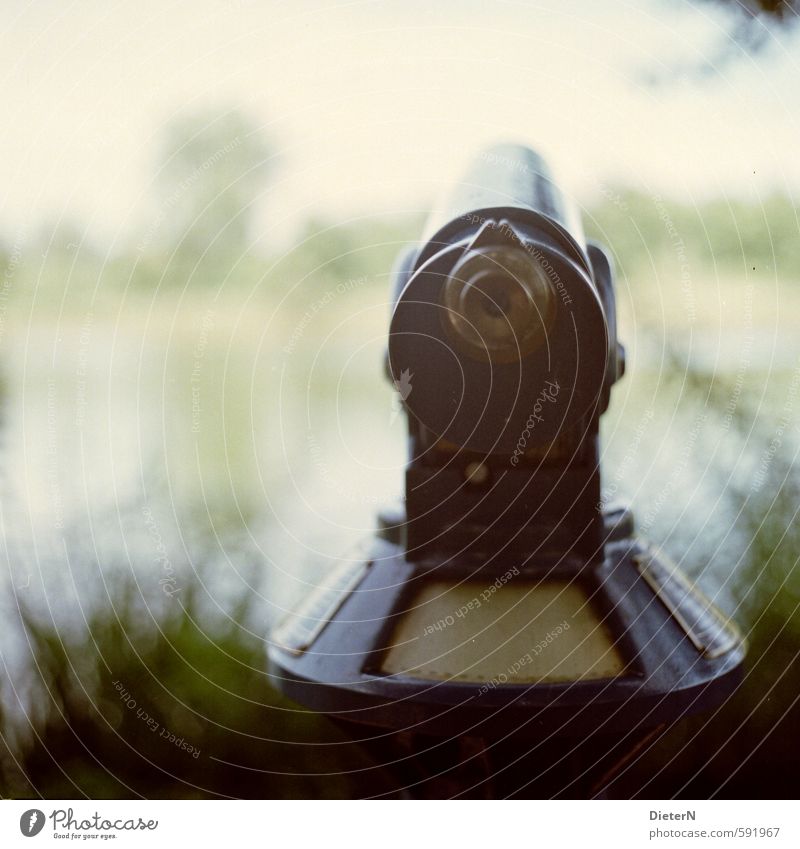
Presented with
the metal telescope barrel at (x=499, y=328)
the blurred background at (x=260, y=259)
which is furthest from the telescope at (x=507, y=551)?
the blurred background at (x=260, y=259)

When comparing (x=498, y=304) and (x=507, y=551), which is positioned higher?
(x=498, y=304)

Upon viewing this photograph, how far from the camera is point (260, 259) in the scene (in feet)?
2.55

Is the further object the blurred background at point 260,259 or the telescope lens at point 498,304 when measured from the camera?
the blurred background at point 260,259

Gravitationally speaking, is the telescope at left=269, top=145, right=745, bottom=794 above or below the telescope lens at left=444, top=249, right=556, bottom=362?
below

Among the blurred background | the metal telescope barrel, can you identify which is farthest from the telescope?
the blurred background

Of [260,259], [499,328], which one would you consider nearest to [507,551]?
[499,328]

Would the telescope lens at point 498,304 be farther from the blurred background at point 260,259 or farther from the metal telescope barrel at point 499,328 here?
the blurred background at point 260,259

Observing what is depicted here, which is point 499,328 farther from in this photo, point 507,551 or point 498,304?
point 507,551

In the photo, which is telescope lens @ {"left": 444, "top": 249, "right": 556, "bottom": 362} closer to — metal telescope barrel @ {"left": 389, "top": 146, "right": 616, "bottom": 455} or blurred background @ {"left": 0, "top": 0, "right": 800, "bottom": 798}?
metal telescope barrel @ {"left": 389, "top": 146, "right": 616, "bottom": 455}

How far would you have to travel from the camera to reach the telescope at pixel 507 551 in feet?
1.82

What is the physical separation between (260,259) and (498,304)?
305mm

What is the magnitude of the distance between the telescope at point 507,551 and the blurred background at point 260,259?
13 cm

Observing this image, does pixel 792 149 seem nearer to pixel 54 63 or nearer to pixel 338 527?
pixel 338 527

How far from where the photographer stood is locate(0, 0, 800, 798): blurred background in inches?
29.4
